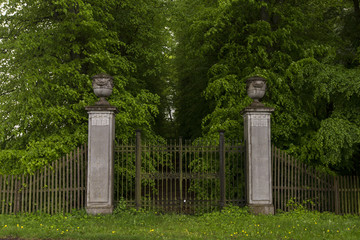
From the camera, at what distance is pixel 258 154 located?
352 inches

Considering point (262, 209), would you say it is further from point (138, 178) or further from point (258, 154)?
point (138, 178)

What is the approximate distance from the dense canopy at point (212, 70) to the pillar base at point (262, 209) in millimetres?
2351

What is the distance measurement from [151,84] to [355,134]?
1073 centimetres

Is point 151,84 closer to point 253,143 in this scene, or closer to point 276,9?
point 276,9

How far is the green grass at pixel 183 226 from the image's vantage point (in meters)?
6.78

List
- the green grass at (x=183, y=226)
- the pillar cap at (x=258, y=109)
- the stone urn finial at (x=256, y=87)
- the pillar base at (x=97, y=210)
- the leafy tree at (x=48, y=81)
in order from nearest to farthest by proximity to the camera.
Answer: the green grass at (x=183, y=226), the pillar base at (x=97, y=210), the pillar cap at (x=258, y=109), the stone urn finial at (x=256, y=87), the leafy tree at (x=48, y=81)

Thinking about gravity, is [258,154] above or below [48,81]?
below

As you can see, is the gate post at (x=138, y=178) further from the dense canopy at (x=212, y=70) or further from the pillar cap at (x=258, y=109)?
the pillar cap at (x=258, y=109)

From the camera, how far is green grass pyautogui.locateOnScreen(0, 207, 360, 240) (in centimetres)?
678

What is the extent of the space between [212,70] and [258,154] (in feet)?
16.5

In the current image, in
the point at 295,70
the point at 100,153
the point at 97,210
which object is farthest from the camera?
the point at 295,70

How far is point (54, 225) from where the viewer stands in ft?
24.4

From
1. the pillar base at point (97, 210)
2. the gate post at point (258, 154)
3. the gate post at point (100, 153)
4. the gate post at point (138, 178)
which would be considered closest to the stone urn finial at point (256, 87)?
the gate post at point (258, 154)

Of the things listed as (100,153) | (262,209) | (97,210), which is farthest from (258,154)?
(97,210)
